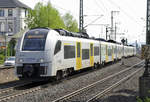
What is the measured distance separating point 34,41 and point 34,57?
1.00m

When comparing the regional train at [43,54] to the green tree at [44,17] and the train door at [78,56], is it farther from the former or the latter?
the green tree at [44,17]

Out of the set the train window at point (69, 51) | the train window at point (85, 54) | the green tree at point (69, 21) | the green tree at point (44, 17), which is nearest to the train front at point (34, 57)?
the train window at point (69, 51)

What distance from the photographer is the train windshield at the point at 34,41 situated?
1513cm

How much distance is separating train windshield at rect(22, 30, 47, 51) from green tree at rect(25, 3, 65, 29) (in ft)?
96.1

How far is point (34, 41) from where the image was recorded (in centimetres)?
1535

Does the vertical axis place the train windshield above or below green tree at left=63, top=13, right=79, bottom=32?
below

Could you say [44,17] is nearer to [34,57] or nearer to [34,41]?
[34,41]

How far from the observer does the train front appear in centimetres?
1470

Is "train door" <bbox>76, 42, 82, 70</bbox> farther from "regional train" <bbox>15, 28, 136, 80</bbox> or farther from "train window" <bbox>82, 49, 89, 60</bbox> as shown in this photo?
"regional train" <bbox>15, 28, 136, 80</bbox>

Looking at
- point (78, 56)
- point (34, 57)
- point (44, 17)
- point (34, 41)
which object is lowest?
point (78, 56)

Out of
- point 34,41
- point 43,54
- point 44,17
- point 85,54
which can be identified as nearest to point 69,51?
point 34,41

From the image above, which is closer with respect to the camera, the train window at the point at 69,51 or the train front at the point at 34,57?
the train front at the point at 34,57

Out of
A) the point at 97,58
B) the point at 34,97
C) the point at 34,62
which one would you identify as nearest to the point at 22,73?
the point at 34,62

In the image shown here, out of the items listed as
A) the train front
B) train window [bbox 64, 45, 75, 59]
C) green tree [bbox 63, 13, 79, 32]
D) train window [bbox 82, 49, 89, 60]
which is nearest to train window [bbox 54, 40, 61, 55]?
the train front
